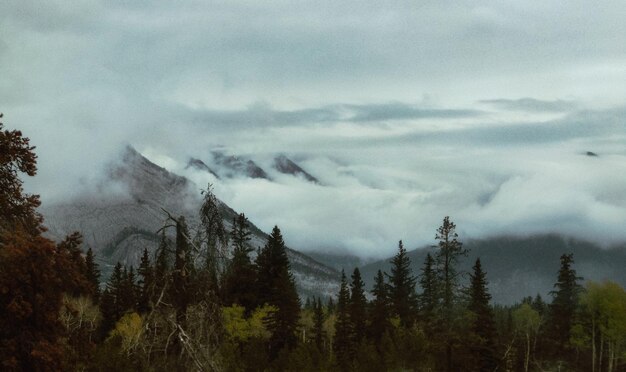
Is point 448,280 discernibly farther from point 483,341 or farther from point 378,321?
point 378,321

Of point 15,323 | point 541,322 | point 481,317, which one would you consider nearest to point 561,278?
point 541,322

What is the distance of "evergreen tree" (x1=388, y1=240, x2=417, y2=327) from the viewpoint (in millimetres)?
96375

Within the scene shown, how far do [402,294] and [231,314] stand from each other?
2901 centimetres

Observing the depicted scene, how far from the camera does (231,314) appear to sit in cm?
7781

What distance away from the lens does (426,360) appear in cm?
6544

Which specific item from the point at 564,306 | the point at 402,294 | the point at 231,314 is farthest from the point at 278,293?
the point at 564,306

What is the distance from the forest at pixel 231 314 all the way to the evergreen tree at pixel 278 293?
6.2 inches

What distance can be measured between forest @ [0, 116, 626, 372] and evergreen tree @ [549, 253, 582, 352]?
0.15 metres

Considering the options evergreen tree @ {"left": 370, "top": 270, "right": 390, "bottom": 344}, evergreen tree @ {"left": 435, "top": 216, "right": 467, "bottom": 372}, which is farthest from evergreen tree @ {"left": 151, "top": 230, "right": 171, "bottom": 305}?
evergreen tree @ {"left": 370, "top": 270, "right": 390, "bottom": 344}

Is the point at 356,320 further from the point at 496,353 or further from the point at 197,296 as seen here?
the point at 197,296

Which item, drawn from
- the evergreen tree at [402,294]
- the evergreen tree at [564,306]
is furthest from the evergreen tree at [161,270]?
the evergreen tree at [564,306]

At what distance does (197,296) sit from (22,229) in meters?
8.05

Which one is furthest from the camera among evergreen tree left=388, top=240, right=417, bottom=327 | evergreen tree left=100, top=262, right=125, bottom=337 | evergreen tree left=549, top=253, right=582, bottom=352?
evergreen tree left=388, top=240, right=417, bottom=327

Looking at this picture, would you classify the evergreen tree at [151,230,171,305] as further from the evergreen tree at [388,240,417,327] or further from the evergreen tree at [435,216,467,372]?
the evergreen tree at [388,240,417,327]
